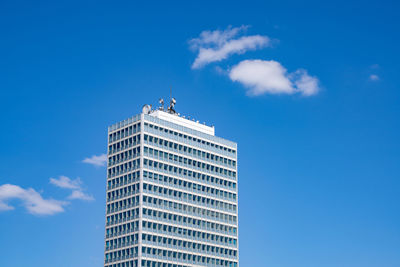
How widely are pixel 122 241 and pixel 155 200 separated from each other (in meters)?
14.7

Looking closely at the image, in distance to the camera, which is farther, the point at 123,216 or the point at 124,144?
the point at 124,144

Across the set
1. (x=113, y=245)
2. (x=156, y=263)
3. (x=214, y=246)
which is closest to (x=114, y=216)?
(x=113, y=245)

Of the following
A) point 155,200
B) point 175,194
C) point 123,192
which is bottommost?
point 155,200

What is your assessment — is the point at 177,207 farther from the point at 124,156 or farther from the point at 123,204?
the point at 124,156

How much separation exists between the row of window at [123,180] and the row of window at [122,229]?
476 inches

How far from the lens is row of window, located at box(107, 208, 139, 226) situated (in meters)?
183

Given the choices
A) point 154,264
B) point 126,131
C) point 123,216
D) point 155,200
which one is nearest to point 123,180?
point 123,216

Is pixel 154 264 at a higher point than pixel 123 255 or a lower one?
lower

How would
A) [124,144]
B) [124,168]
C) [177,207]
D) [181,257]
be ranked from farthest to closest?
[124,144] → [177,207] → [124,168] → [181,257]

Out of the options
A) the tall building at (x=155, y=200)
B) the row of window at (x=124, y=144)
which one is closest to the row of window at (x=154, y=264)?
the tall building at (x=155, y=200)

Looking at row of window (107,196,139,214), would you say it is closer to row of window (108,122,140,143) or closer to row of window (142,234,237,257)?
row of window (142,234,237,257)

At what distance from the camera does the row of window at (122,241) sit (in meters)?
180

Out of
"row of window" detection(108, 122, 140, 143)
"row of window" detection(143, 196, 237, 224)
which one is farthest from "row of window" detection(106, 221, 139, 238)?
"row of window" detection(108, 122, 140, 143)

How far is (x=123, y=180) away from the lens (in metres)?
190
